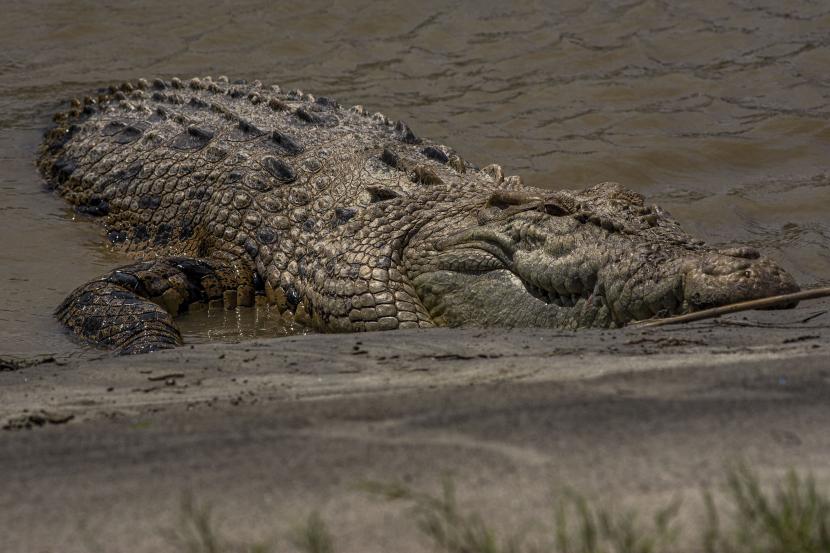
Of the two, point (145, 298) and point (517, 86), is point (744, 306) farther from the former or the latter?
point (517, 86)

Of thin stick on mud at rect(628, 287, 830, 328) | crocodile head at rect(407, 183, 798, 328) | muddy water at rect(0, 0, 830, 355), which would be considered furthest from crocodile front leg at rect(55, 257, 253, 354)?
thin stick on mud at rect(628, 287, 830, 328)

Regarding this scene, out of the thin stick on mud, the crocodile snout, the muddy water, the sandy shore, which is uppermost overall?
the muddy water

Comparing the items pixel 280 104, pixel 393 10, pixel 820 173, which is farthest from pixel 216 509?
pixel 393 10

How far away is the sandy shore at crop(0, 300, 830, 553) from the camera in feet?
6.42

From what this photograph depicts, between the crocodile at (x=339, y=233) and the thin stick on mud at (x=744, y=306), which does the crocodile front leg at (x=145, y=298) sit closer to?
the crocodile at (x=339, y=233)

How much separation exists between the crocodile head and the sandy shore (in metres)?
0.91

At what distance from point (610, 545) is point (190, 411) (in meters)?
1.22

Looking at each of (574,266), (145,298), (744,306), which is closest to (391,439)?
(744,306)

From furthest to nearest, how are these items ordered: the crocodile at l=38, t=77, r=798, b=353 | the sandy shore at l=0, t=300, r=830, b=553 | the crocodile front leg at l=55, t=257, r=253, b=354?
1. the crocodile front leg at l=55, t=257, r=253, b=354
2. the crocodile at l=38, t=77, r=798, b=353
3. the sandy shore at l=0, t=300, r=830, b=553

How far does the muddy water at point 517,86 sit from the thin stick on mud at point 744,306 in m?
2.39

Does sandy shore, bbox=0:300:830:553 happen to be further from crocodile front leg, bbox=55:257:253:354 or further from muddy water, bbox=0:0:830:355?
muddy water, bbox=0:0:830:355

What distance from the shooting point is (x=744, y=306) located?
3.97 metres

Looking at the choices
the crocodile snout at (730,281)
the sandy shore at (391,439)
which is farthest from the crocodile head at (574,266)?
the sandy shore at (391,439)

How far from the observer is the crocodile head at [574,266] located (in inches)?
161
